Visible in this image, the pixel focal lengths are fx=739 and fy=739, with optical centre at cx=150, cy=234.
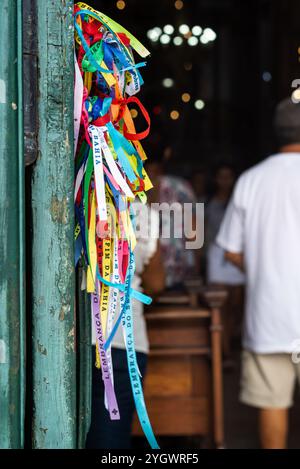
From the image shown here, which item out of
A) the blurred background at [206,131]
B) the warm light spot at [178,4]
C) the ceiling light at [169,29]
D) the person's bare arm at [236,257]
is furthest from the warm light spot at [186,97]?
the person's bare arm at [236,257]

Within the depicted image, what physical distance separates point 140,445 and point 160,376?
21.9 inches

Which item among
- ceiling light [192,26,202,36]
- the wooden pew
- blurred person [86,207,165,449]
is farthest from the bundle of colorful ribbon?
ceiling light [192,26,202,36]

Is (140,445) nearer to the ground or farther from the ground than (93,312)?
nearer to the ground

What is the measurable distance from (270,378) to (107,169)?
6.19 ft

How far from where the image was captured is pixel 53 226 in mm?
1538

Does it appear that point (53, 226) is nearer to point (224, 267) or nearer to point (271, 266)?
point (271, 266)

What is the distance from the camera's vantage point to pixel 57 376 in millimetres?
1544

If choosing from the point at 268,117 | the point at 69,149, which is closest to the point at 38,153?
the point at 69,149

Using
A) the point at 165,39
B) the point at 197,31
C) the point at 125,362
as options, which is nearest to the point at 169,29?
the point at 165,39

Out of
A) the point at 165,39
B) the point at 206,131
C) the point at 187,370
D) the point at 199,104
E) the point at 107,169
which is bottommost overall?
the point at 187,370

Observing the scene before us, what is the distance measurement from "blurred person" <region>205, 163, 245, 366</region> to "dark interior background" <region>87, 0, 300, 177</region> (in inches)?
71.4

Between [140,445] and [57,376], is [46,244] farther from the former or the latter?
[140,445]

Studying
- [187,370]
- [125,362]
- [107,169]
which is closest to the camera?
[107,169]

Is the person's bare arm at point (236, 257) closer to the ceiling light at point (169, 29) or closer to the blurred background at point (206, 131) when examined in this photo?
the blurred background at point (206, 131)
